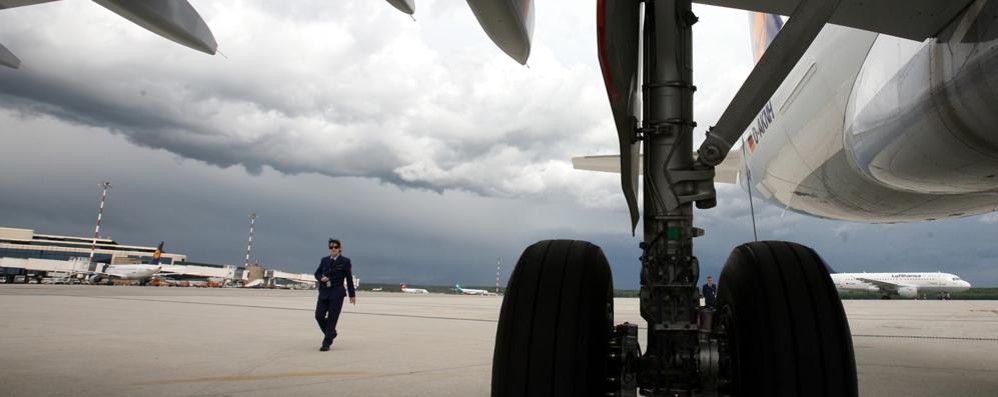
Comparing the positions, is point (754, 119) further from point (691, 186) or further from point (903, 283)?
point (903, 283)

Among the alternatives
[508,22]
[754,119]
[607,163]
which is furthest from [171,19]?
[607,163]

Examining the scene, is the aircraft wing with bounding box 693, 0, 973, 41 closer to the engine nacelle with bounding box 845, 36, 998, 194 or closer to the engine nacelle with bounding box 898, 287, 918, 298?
the engine nacelle with bounding box 845, 36, 998, 194

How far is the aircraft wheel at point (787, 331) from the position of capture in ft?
A: 7.21

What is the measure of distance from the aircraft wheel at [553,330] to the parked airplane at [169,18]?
1.69 meters

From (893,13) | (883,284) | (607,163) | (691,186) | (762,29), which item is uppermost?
(762,29)

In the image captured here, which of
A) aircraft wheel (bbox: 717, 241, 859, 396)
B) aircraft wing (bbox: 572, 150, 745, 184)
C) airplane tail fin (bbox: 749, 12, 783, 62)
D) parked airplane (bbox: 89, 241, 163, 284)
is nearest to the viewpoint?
aircraft wheel (bbox: 717, 241, 859, 396)

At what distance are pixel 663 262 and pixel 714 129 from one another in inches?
22.6

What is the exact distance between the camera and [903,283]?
48.0 metres

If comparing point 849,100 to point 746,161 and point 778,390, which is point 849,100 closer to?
point 778,390

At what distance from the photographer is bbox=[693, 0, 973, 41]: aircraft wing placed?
2.44 m

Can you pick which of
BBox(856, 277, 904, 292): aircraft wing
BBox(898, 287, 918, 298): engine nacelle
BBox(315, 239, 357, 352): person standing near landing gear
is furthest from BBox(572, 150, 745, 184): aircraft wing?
BBox(856, 277, 904, 292): aircraft wing

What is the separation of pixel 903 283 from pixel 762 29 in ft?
172

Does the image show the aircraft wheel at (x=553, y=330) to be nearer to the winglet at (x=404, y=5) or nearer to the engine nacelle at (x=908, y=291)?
the winglet at (x=404, y=5)

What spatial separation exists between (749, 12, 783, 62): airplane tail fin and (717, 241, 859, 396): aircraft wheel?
10.5 feet
